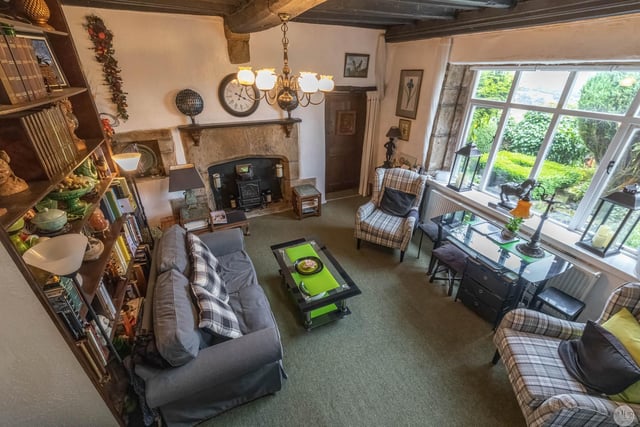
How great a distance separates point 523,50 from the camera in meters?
2.48

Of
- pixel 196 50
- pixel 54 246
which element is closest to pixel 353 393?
pixel 54 246

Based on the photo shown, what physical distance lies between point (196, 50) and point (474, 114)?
3.44 meters

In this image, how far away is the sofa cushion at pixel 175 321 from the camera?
1461 millimetres

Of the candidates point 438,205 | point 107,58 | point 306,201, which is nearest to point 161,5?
point 107,58

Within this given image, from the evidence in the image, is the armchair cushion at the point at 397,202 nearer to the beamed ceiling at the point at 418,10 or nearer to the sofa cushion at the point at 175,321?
the beamed ceiling at the point at 418,10

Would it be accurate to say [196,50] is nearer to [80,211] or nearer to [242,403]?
[80,211]

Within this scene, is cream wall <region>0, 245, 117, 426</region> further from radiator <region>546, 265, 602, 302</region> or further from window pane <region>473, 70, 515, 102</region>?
window pane <region>473, 70, 515, 102</region>

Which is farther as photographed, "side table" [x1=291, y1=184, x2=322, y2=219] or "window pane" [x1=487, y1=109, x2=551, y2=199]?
"side table" [x1=291, y1=184, x2=322, y2=219]

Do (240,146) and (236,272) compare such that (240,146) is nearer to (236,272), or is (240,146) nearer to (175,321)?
(236,272)

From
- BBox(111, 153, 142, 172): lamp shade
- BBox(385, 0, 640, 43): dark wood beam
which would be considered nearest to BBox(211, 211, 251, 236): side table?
BBox(111, 153, 142, 172): lamp shade

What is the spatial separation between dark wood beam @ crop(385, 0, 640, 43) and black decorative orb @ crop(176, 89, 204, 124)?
2.82 meters

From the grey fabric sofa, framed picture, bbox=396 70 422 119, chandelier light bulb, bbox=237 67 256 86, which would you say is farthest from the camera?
framed picture, bbox=396 70 422 119

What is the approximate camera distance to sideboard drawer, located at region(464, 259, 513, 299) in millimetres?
2282

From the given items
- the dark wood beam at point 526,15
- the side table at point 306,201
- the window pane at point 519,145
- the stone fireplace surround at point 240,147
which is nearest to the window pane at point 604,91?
the window pane at point 519,145
